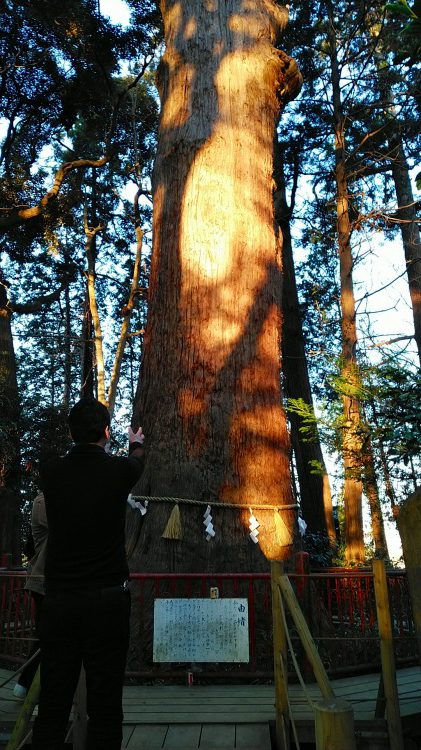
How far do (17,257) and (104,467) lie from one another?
17606 mm

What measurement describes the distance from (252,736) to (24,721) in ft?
4.25

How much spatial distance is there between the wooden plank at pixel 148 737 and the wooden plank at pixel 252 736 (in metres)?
0.41

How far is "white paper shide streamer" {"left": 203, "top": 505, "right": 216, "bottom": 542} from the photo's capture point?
197 inches

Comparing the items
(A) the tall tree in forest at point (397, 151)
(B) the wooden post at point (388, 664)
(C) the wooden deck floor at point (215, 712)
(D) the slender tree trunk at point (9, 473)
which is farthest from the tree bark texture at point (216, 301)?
(D) the slender tree trunk at point (9, 473)

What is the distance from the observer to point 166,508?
16.9 feet

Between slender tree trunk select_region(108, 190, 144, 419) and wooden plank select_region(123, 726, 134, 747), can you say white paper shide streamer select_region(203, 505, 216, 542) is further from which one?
slender tree trunk select_region(108, 190, 144, 419)

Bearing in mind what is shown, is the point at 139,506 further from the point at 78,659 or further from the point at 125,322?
the point at 125,322

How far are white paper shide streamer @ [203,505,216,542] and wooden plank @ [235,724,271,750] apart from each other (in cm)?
169

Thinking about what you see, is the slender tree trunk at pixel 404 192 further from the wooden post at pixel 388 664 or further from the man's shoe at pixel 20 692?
the man's shoe at pixel 20 692

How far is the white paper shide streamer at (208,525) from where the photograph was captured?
5.00 meters

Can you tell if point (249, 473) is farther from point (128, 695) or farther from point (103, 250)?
point (103, 250)


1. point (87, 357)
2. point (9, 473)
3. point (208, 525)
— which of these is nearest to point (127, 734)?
point (208, 525)

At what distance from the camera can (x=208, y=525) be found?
16.4ft

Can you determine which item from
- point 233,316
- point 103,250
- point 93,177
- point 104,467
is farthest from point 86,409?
point 103,250
